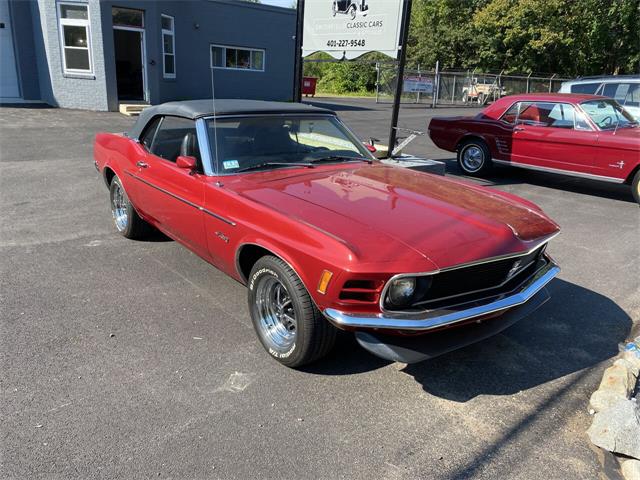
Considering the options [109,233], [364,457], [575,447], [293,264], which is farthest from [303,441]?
[109,233]

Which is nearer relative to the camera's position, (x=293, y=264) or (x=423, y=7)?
(x=293, y=264)

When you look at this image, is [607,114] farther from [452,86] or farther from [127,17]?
[452,86]

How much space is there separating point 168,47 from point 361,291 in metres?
19.0

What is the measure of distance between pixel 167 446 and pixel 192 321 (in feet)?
4.39

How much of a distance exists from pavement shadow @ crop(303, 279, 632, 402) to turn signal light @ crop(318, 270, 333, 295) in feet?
2.32

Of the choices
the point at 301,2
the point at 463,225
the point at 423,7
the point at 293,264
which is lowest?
the point at 293,264

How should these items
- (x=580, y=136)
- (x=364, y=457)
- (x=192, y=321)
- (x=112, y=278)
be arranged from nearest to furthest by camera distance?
(x=364, y=457) → (x=192, y=321) → (x=112, y=278) → (x=580, y=136)

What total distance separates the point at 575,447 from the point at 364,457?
1.14 meters

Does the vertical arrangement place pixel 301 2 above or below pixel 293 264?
above

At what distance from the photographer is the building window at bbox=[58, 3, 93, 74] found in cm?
1547

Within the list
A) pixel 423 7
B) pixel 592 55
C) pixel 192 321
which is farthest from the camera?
pixel 423 7

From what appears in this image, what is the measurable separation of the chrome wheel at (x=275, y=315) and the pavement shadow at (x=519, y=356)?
247 millimetres

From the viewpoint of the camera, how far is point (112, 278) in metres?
4.55

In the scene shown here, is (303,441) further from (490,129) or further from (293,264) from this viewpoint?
(490,129)
